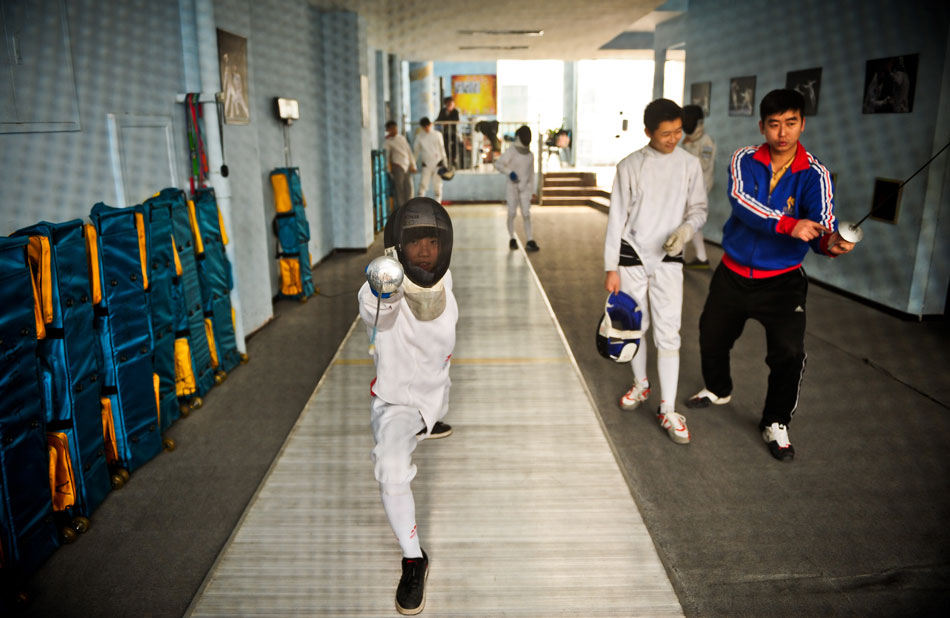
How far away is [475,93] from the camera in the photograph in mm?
19875

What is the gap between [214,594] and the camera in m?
2.18

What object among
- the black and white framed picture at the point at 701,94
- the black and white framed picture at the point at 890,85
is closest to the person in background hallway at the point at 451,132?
the black and white framed picture at the point at 701,94

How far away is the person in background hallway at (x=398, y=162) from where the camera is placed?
420 inches

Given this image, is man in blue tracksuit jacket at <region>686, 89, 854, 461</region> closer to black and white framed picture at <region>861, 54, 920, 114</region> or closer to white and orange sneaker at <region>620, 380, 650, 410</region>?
white and orange sneaker at <region>620, 380, 650, 410</region>

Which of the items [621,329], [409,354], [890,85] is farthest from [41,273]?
[890,85]

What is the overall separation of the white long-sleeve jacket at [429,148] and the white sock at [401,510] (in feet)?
30.4

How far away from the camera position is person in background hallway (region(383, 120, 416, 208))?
420 inches

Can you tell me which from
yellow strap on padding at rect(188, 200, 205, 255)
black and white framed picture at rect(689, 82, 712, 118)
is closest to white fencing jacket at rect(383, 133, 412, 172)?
black and white framed picture at rect(689, 82, 712, 118)

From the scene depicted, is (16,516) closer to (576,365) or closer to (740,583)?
(740,583)

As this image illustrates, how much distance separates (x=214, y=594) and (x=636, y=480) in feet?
5.51

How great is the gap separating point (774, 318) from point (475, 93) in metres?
18.0

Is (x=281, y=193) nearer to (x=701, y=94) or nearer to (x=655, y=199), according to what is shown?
(x=655, y=199)

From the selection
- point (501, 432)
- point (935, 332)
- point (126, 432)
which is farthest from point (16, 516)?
point (935, 332)

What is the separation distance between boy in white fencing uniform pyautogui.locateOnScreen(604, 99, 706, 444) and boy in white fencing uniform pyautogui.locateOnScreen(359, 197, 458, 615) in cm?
128
